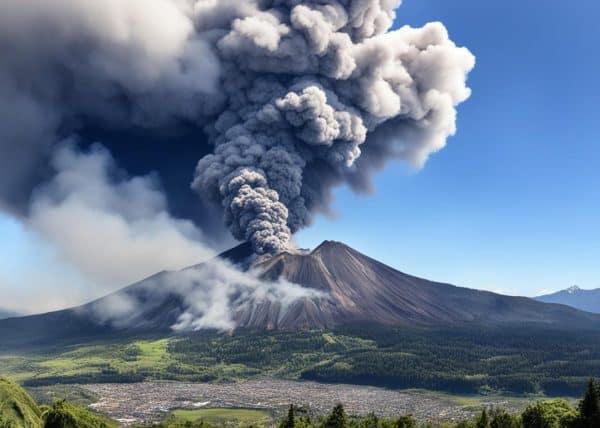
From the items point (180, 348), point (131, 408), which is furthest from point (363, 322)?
point (131, 408)

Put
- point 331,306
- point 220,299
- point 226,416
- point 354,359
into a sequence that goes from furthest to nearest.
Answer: point 220,299, point 331,306, point 354,359, point 226,416

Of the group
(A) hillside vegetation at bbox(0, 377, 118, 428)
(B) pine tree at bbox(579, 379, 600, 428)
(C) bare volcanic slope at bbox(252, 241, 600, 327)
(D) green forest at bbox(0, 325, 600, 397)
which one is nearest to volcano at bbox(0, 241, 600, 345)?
(C) bare volcanic slope at bbox(252, 241, 600, 327)

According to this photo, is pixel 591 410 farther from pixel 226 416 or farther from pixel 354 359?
pixel 354 359

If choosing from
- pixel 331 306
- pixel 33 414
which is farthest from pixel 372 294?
pixel 33 414

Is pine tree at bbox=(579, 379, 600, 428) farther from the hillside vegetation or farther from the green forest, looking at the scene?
the green forest

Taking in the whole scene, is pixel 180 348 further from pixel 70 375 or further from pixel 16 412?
pixel 16 412
